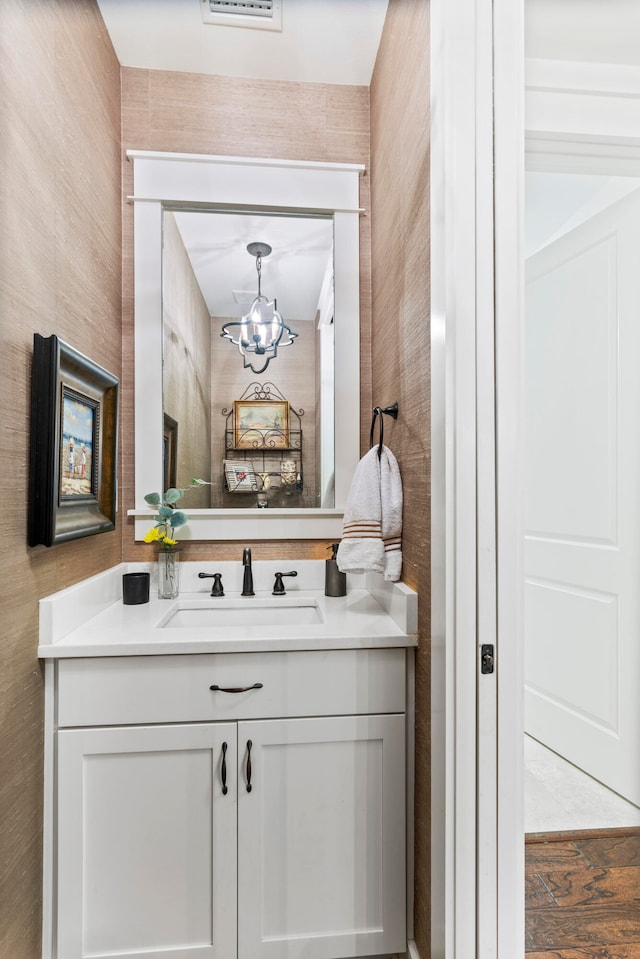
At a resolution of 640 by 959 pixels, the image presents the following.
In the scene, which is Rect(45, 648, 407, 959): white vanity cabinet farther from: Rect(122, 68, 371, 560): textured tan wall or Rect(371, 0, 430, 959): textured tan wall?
Rect(122, 68, 371, 560): textured tan wall

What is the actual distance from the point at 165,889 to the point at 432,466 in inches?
45.5

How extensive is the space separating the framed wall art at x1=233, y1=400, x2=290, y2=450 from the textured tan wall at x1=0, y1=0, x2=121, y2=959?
52 centimetres

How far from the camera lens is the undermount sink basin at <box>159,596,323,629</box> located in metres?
1.67

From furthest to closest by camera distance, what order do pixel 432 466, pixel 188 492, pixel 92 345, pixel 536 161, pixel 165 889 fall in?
pixel 188 492, pixel 92 345, pixel 165 889, pixel 432 466, pixel 536 161

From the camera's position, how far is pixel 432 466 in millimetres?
1152

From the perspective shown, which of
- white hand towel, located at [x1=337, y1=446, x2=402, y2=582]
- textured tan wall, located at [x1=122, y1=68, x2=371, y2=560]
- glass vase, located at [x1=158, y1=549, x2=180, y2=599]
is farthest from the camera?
textured tan wall, located at [x1=122, y1=68, x2=371, y2=560]

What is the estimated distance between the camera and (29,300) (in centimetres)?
121

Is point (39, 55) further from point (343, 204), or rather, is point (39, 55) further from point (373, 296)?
point (373, 296)

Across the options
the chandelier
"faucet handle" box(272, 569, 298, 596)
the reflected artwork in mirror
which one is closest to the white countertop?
"faucet handle" box(272, 569, 298, 596)

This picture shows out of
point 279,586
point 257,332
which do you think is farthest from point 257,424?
point 279,586

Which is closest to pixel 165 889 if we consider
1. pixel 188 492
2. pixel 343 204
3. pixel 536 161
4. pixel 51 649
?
pixel 51 649

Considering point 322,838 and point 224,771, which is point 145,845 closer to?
point 224,771

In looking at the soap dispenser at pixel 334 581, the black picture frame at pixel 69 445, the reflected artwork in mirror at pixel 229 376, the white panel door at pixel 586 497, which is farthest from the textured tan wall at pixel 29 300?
the white panel door at pixel 586 497

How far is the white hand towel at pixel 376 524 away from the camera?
4.80 feet
